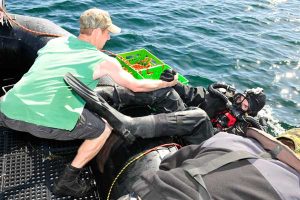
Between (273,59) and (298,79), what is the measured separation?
1.01m

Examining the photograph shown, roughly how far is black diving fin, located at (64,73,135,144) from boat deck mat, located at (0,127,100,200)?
2.64 ft

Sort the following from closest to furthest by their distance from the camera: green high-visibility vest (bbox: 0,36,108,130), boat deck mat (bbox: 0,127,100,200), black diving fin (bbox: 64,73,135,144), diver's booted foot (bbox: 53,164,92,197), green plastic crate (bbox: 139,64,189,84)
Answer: black diving fin (bbox: 64,73,135,144) → green high-visibility vest (bbox: 0,36,108,130) → diver's booted foot (bbox: 53,164,92,197) → boat deck mat (bbox: 0,127,100,200) → green plastic crate (bbox: 139,64,189,84)

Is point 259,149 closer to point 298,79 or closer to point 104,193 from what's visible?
point 104,193

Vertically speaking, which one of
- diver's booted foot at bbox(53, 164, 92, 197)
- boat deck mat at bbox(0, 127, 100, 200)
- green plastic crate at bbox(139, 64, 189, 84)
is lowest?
boat deck mat at bbox(0, 127, 100, 200)

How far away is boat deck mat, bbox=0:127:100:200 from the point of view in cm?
359

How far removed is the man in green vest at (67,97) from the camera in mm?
3305

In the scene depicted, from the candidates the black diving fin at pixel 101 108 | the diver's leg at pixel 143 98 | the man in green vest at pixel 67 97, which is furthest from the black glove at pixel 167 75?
the black diving fin at pixel 101 108

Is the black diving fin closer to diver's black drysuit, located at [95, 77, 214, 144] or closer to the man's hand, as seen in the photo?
diver's black drysuit, located at [95, 77, 214, 144]

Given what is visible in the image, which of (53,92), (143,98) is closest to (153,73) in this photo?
(143,98)

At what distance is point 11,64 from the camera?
5.80 metres

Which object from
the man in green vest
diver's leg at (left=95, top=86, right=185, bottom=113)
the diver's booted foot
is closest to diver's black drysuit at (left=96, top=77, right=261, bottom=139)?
diver's leg at (left=95, top=86, right=185, bottom=113)

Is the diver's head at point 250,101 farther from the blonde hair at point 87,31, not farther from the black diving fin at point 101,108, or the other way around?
the blonde hair at point 87,31

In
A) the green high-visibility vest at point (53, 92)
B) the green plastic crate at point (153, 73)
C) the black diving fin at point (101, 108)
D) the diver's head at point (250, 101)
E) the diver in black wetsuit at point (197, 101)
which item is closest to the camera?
the black diving fin at point (101, 108)

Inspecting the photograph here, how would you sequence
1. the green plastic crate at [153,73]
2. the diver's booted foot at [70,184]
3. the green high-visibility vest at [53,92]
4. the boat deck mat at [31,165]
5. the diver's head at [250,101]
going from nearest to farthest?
the green high-visibility vest at [53,92] → the diver's booted foot at [70,184] → the boat deck mat at [31,165] → the diver's head at [250,101] → the green plastic crate at [153,73]
